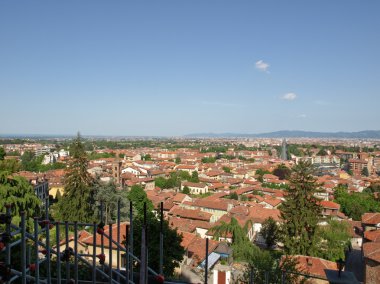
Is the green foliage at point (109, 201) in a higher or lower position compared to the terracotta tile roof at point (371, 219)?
higher

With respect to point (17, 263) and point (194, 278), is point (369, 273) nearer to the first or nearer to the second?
point (194, 278)

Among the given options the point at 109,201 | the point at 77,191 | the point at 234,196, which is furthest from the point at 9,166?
the point at 234,196

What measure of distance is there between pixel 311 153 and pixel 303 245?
102m

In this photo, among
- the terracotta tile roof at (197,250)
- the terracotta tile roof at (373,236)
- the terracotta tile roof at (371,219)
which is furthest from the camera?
the terracotta tile roof at (371,219)

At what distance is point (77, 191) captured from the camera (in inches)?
828

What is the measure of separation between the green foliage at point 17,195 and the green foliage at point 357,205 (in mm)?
31792

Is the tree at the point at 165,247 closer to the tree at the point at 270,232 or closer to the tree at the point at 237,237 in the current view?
the tree at the point at 237,237

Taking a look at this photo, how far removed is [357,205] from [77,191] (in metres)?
28.8

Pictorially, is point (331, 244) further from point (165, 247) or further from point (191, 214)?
point (191, 214)

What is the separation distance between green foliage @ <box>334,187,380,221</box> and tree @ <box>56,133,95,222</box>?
88.1 ft

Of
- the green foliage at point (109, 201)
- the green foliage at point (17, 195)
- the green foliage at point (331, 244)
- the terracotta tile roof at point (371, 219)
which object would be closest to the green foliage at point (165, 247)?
the green foliage at point (17, 195)

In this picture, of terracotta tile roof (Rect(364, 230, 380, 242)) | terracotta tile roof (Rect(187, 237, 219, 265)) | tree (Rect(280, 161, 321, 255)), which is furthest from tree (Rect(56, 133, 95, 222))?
terracotta tile roof (Rect(364, 230, 380, 242))

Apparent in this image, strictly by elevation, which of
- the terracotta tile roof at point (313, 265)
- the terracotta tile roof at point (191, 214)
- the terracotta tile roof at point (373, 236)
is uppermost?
the terracotta tile roof at point (373, 236)

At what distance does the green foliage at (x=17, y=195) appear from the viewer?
10.2m
